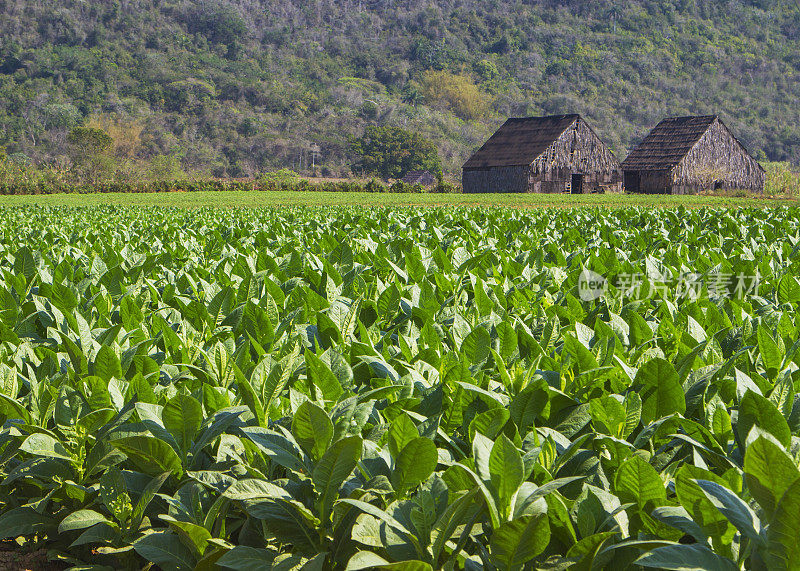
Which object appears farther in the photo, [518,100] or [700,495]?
[518,100]

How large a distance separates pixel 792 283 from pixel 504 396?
231 centimetres

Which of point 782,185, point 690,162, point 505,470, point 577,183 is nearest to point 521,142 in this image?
point 577,183

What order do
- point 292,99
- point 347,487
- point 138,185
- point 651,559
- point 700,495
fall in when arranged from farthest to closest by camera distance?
point 292,99 → point 138,185 → point 347,487 → point 700,495 → point 651,559

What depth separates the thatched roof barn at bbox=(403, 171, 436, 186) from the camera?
94938 mm

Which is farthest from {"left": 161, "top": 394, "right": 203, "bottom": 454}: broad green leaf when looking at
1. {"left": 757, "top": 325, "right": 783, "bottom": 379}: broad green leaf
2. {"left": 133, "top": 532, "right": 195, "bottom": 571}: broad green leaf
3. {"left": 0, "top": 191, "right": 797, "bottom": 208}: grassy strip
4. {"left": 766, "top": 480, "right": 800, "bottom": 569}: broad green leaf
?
{"left": 0, "top": 191, "right": 797, "bottom": 208}: grassy strip

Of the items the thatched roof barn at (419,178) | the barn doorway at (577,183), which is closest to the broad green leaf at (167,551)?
the barn doorway at (577,183)

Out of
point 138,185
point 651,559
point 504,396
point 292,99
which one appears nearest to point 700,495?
point 651,559

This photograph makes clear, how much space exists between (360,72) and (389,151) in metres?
56.5

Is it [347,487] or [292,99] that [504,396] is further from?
[292,99]

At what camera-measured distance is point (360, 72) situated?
14375 centimetres

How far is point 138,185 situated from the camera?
60781 millimetres

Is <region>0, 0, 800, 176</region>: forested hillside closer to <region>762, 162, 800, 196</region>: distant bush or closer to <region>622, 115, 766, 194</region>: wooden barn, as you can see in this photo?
<region>622, 115, 766, 194</region>: wooden barn

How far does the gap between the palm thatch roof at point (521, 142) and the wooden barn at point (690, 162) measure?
6.78 metres

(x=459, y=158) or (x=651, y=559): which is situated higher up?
(x=459, y=158)
